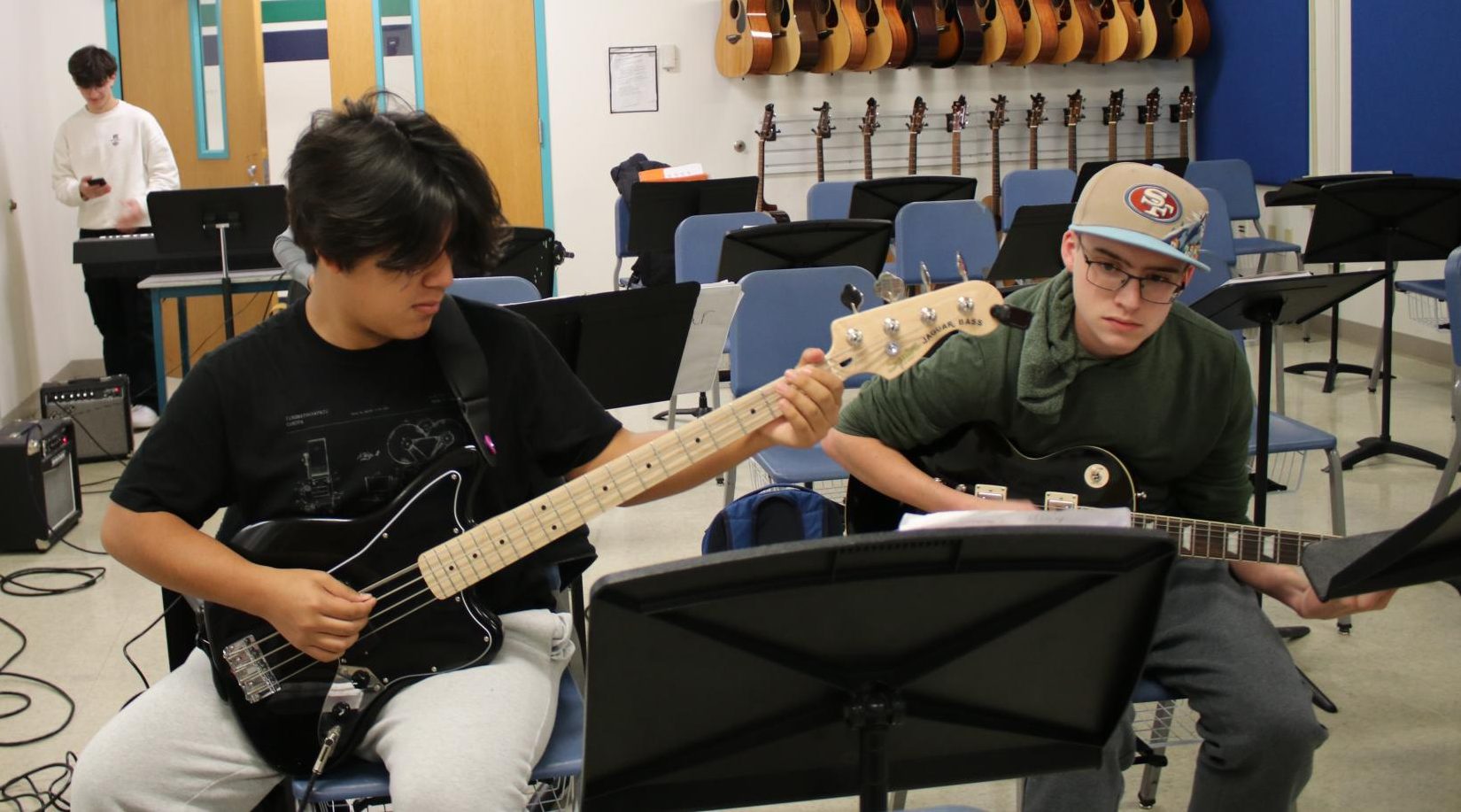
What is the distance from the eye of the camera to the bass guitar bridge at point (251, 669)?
73.8 inches

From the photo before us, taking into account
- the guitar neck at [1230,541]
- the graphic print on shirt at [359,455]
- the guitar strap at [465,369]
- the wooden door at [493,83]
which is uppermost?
the wooden door at [493,83]

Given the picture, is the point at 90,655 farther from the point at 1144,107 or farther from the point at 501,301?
the point at 1144,107

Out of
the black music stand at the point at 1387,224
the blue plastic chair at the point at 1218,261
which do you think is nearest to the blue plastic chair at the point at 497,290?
the blue plastic chair at the point at 1218,261

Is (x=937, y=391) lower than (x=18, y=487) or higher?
higher

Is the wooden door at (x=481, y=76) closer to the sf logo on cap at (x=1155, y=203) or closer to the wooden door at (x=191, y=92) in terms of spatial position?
the wooden door at (x=191, y=92)

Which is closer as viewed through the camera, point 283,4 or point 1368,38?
point 1368,38

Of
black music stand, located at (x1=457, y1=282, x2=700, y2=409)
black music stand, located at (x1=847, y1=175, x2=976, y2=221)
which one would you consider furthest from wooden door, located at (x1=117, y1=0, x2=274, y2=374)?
black music stand, located at (x1=457, y1=282, x2=700, y2=409)

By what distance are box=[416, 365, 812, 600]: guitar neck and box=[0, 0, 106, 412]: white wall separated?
5156 millimetres

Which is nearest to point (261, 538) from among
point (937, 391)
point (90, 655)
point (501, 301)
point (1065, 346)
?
point (937, 391)

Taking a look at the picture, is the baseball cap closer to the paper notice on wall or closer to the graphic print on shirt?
the graphic print on shirt

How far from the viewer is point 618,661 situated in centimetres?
139

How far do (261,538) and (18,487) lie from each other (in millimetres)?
3113

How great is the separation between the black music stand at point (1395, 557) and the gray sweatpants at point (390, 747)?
104cm

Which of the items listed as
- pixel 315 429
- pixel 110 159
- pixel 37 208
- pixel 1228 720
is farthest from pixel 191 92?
pixel 1228 720
